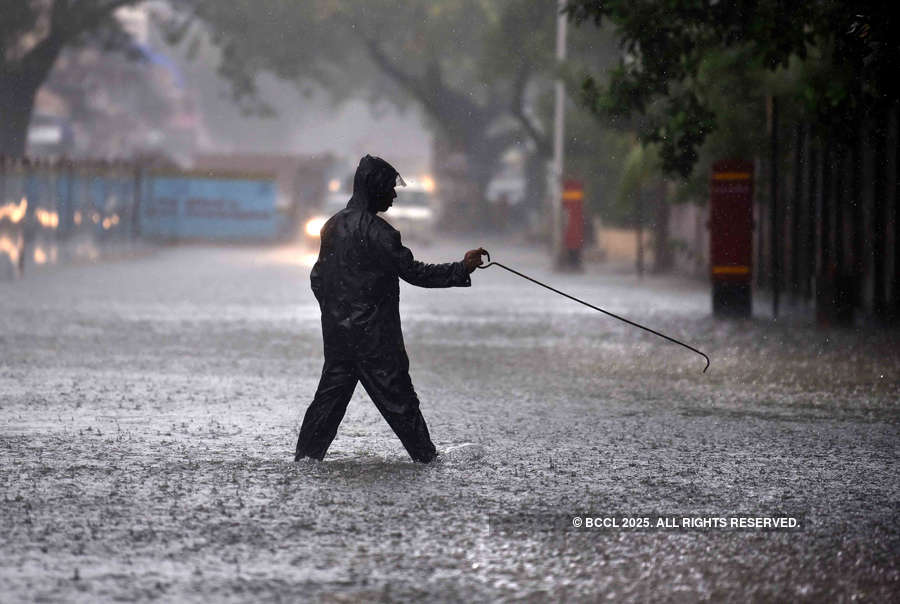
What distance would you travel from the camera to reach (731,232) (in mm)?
21641

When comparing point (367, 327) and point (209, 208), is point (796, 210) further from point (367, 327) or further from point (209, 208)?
point (209, 208)

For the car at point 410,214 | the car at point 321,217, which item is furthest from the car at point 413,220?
the car at point 321,217

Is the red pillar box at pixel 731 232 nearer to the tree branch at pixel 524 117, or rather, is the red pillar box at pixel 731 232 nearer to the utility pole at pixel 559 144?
the utility pole at pixel 559 144

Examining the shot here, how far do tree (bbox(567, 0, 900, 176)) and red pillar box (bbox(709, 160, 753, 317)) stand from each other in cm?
346

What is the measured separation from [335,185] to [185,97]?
3905 centimetres

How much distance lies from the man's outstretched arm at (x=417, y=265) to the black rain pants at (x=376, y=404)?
1.41 ft

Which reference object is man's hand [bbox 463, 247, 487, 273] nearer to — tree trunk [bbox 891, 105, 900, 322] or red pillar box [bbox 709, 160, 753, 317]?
tree trunk [bbox 891, 105, 900, 322]

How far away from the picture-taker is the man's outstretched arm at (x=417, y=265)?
8.75m

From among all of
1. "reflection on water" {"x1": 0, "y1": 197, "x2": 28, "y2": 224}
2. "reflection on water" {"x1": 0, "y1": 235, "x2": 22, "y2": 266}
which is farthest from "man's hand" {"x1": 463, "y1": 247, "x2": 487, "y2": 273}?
"reflection on water" {"x1": 0, "y1": 197, "x2": 28, "y2": 224}

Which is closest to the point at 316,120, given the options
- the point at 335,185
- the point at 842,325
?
the point at 335,185

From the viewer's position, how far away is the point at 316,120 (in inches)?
5979

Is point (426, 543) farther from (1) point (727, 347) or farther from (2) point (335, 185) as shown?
(2) point (335, 185)

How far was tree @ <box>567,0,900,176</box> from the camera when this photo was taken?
13445mm

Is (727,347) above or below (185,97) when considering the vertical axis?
below
